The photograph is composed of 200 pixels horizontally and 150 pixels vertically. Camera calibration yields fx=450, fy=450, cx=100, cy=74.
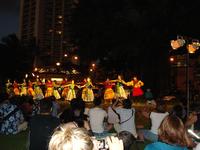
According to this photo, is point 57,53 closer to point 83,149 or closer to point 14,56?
point 14,56

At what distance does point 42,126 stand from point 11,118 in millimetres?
6023

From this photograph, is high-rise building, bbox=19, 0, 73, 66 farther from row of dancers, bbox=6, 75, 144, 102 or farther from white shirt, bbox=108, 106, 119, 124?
white shirt, bbox=108, 106, 119, 124

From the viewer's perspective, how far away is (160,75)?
37.6 meters

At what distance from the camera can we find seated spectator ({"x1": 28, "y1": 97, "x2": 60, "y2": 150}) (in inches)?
291

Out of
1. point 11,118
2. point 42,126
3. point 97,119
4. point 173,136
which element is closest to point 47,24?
point 11,118

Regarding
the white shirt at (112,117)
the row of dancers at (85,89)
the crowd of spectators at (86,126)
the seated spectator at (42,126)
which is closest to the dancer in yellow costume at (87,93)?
the row of dancers at (85,89)

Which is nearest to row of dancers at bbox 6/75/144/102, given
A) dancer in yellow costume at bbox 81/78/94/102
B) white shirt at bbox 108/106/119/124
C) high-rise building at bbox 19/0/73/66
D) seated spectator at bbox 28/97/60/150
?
dancer in yellow costume at bbox 81/78/94/102

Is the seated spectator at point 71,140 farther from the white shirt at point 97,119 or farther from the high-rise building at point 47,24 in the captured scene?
the high-rise building at point 47,24

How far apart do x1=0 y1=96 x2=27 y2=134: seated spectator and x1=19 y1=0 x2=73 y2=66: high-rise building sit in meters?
109

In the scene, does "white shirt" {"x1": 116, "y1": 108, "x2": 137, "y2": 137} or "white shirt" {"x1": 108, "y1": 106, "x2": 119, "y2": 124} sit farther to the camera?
"white shirt" {"x1": 108, "y1": 106, "x2": 119, "y2": 124}

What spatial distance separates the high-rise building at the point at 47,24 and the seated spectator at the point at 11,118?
359 feet

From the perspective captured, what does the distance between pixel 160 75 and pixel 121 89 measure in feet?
26.8

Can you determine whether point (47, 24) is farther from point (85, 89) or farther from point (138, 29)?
point (85, 89)

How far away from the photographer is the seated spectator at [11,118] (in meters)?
12.8
